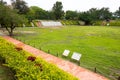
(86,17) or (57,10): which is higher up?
(57,10)

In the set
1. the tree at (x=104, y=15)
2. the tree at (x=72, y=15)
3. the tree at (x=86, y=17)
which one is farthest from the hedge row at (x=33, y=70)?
the tree at (x=104, y=15)

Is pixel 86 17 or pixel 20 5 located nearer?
pixel 20 5

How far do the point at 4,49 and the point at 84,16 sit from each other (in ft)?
210

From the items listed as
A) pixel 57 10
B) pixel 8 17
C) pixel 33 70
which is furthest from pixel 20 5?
pixel 33 70

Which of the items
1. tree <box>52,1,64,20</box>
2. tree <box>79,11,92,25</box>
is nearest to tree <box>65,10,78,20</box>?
tree <box>79,11,92,25</box>

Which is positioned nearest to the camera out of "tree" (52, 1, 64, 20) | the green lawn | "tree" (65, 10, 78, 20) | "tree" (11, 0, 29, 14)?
the green lawn

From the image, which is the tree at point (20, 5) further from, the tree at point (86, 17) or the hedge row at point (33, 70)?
the hedge row at point (33, 70)

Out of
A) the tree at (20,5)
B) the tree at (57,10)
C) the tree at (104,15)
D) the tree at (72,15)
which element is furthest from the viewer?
the tree at (104,15)

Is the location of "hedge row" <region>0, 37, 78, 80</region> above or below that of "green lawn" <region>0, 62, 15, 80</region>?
above

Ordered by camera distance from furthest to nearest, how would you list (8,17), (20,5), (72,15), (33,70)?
(72,15)
(20,5)
(8,17)
(33,70)

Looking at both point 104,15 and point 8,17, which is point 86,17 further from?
point 8,17

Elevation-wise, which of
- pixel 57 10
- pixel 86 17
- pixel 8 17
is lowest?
pixel 8 17

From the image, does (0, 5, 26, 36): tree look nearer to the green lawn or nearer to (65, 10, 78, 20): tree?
the green lawn

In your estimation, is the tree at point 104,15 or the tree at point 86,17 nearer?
the tree at point 86,17
